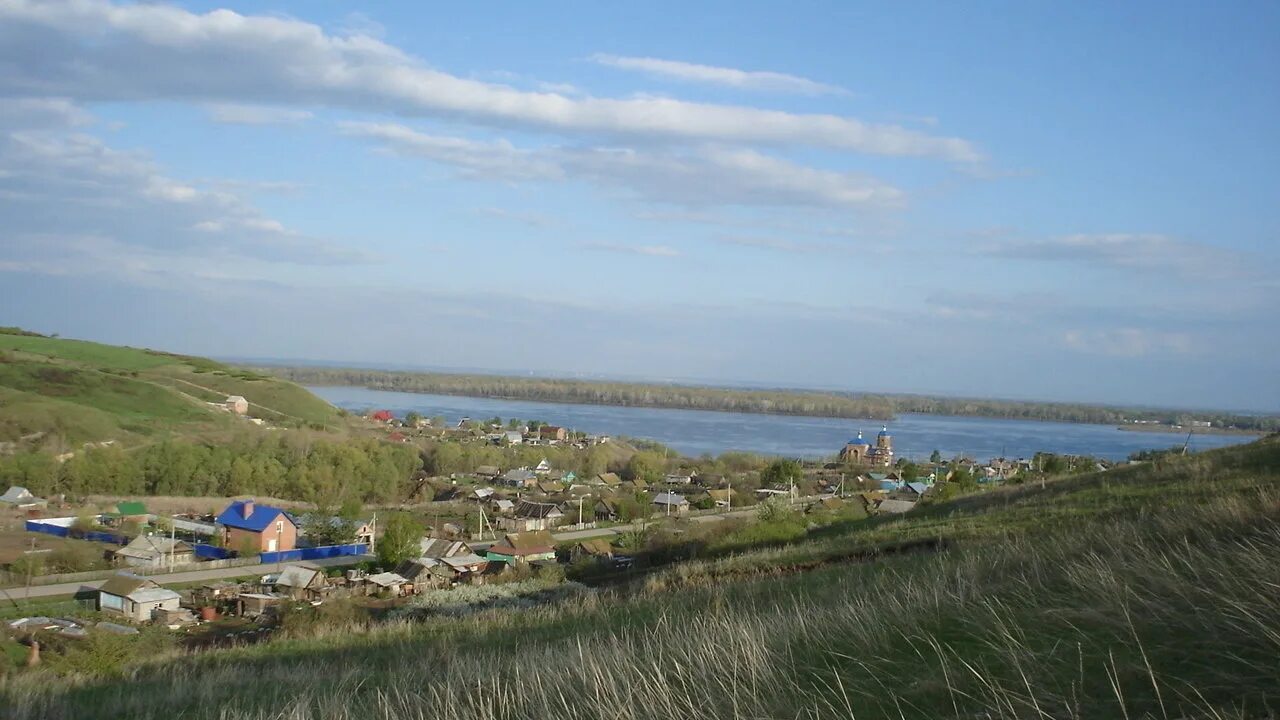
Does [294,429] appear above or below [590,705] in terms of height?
below

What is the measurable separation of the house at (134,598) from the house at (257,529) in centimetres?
927

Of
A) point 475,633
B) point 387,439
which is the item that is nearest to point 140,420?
point 387,439

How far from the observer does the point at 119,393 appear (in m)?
55.6

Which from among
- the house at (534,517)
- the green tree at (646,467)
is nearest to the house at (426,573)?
the house at (534,517)

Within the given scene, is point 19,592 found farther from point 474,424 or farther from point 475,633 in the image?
point 474,424

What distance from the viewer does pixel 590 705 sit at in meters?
3.44

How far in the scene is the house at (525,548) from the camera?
26.2 metres

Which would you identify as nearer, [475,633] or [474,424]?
[475,633]

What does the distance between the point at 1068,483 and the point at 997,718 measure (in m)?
13.8

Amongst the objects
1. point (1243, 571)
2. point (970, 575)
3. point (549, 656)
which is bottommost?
point (549, 656)

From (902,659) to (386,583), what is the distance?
20.4m

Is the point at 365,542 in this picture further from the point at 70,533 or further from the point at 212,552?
the point at 70,533

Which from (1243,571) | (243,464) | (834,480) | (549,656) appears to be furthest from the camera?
(834,480)

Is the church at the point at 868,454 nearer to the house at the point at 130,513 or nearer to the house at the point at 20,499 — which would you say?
the house at the point at 130,513
